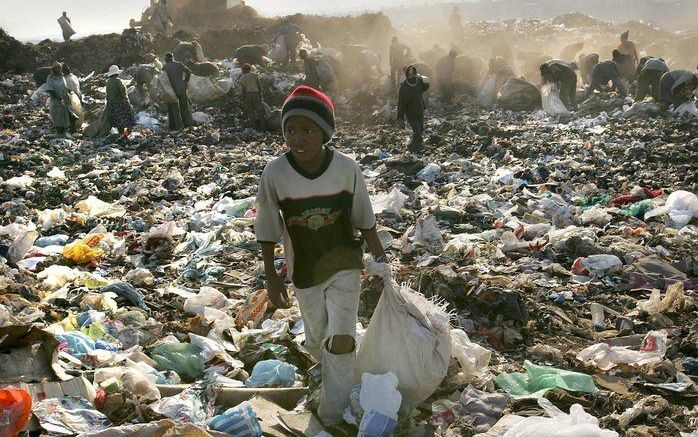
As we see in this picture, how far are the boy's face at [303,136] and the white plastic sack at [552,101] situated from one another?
10.2 meters

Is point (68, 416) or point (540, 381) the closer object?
point (68, 416)

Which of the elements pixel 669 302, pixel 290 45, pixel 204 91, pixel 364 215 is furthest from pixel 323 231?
pixel 290 45

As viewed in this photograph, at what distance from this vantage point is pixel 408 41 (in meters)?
24.0

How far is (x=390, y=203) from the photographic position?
618cm

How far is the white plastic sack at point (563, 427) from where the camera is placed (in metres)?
2.04

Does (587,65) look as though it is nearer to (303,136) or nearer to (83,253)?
(83,253)

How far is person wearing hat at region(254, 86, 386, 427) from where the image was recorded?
2.41 meters

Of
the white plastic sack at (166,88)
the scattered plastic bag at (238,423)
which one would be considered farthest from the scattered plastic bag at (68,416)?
the white plastic sack at (166,88)

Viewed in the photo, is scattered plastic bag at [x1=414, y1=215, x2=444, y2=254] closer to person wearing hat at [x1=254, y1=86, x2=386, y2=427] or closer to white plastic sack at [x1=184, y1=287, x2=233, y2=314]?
white plastic sack at [x1=184, y1=287, x2=233, y2=314]

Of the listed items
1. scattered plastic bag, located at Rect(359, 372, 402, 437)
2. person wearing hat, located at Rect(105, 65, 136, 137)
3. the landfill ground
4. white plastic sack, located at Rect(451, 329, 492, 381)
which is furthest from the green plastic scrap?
person wearing hat, located at Rect(105, 65, 136, 137)

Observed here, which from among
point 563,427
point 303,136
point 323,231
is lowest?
point 563,427

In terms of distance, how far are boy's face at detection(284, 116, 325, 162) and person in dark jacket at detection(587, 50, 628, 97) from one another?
38.2 ft

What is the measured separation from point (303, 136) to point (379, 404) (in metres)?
1.11

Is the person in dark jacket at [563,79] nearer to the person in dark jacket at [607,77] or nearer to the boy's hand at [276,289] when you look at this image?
the person in dark jacket at [607,77]
